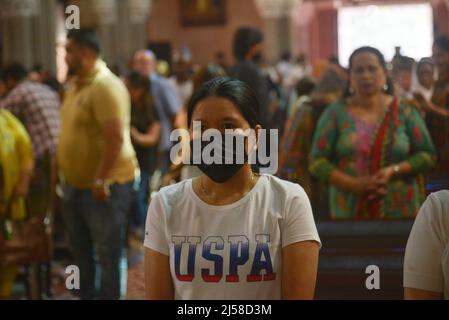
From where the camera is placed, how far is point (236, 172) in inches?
83.4

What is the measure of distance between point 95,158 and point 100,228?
0.34 m

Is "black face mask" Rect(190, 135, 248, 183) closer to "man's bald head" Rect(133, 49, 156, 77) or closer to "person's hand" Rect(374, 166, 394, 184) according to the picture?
"person's hand" Rect(374, 166, 394, 184)

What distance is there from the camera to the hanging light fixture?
69.9 ft

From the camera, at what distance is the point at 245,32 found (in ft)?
16.8

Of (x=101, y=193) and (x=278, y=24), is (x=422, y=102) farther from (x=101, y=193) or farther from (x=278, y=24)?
(x=278, y=24)

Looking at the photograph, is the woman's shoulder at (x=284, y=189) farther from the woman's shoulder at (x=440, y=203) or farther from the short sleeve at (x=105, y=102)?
the short sleeve at (x=105, y=102)

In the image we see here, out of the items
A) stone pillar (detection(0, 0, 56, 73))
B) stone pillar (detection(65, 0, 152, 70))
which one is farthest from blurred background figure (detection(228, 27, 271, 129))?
stone pillar (detection(65, 0, 152, 70))

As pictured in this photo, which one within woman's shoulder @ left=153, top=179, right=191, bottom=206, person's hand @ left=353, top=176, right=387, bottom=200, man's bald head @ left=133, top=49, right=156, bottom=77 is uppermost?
man's bald head @ left=133, top=49, right=156, bottom=77

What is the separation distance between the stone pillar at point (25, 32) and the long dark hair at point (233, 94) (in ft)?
36.6

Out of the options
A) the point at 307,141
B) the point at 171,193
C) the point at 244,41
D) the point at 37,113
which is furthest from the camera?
the point at 37,113

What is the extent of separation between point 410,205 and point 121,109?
5.98 ft

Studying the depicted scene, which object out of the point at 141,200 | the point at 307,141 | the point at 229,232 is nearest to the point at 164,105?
the point at 141,200

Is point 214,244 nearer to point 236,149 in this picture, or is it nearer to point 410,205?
point 236,149

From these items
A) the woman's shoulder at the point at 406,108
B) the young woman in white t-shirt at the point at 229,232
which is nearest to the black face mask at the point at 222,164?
the young woman in white t-shirt at the point at 229,232
